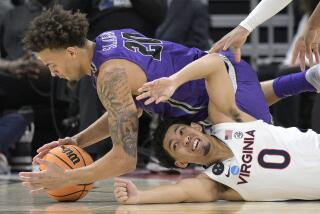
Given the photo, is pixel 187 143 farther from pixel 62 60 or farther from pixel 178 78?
pixel 62 60

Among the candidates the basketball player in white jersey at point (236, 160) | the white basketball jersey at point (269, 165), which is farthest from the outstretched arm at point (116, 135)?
the white basketball jersey at point (269, 165)

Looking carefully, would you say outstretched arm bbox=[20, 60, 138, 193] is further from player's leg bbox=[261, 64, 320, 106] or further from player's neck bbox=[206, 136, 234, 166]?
player's leg bbox=[261, 64, 320, 106]

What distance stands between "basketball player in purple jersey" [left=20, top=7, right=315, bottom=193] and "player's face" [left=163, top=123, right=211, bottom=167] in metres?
0.23

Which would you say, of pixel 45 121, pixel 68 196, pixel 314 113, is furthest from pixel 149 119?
pixel 68 196

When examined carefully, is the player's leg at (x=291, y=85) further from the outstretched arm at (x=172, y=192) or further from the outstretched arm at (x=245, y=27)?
the outstretched arm at (x=172, y=192)

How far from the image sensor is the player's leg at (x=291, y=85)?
491 centimetres

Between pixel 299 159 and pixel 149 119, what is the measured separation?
3.71 m

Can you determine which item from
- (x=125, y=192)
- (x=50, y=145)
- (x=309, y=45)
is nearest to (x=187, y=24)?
(x=309, y=45)

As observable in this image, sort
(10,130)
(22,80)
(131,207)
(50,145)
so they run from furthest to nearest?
(22,80) < (10,130) < (50,145) < (131,207)

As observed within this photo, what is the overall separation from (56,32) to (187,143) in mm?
952

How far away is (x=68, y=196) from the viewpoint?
450 centimetres

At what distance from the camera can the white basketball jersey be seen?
4.27 meters

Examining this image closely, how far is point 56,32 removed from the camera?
4.40m

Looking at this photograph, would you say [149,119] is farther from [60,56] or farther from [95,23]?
[60,56]
